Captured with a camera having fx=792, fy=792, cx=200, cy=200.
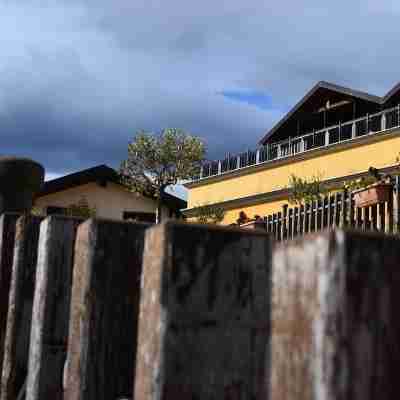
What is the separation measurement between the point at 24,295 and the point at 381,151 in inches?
931

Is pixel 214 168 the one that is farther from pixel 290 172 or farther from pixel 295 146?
pixel 290 172

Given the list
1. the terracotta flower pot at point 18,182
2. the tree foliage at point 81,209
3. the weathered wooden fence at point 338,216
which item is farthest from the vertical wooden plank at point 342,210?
the tree foliage at point 81,209

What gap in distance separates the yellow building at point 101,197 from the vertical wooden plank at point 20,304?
3302cm

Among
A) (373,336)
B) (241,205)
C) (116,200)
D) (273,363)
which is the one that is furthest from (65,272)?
(116,200)

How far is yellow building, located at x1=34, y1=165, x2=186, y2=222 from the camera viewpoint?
1395 inches

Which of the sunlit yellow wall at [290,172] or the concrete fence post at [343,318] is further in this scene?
the sunlit yellow wall at [290,172]

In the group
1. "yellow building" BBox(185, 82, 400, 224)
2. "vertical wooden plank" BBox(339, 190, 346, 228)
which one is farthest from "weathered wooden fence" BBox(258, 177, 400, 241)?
"yellow building" BBox(185, 82, 400, 224)

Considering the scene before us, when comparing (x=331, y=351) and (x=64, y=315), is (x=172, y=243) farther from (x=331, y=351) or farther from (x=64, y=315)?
(x=64, y=315)

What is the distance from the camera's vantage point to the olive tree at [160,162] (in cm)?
3697

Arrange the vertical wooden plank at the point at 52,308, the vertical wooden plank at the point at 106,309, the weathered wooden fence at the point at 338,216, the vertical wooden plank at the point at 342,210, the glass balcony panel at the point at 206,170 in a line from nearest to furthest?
the vertical wooden plank at the point at 106,309 < the vertical wooden plank at the point at 52,308 < the weathered wooden fence at the point at 338,216 < the vertical wooden plank at the point at 342,210 < the glass balcony panel at the point at 206,170

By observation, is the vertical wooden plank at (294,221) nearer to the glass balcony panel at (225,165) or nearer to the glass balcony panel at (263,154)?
the glass balcony panel at (263,154)

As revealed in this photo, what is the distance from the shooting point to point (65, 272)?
1801 mm

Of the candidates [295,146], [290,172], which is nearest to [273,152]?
[295,146]

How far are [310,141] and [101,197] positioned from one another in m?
11.4
